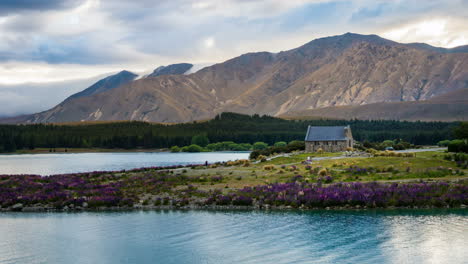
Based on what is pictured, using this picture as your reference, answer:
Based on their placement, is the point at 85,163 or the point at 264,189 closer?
the point at 264,189

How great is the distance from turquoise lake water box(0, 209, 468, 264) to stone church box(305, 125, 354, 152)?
2054 inches

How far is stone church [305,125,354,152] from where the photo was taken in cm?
9569

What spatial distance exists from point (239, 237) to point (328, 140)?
6224cm

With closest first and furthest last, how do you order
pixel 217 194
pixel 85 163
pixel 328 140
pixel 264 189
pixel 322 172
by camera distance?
pixel 217 194 → pixel 264 189 → pixel 322 172 → pixel 328 140 → pixel 85 163

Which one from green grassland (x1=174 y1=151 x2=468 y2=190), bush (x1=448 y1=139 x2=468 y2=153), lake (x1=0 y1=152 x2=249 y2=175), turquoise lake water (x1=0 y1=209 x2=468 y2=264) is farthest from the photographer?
lake (x1=0 y1=152 x2=249 y2=175)

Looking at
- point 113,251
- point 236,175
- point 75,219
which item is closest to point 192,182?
point 236,175

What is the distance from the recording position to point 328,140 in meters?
95.8

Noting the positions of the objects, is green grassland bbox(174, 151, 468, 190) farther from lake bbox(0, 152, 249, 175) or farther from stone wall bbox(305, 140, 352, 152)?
lake bbox(0, 152, 249, 175)

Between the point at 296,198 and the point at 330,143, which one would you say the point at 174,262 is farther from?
the point at 330,143

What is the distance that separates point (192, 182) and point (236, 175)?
19.2 feet

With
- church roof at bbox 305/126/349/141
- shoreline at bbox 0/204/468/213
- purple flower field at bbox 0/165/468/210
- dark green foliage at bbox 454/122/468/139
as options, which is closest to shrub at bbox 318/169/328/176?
purple flower field at bbox 0/165/468/210

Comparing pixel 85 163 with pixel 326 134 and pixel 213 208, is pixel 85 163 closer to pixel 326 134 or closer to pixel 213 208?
pixel 326 134

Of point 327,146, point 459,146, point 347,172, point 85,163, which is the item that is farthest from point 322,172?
point 85,163

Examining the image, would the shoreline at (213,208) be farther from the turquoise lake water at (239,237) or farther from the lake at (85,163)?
the lake at (85,163)
